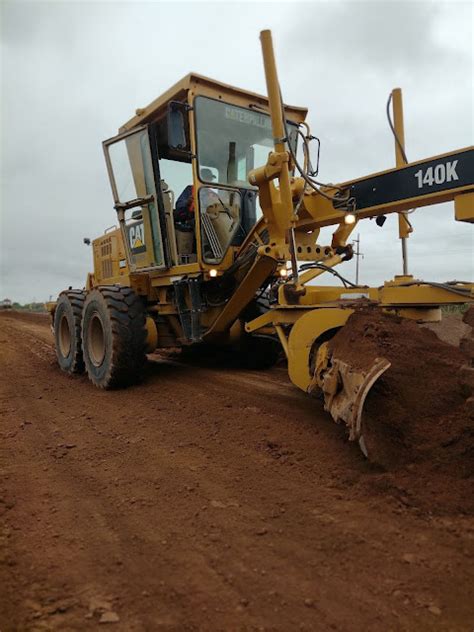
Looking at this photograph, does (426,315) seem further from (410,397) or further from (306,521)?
(306,521)

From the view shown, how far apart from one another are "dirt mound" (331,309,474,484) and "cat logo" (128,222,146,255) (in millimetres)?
3689

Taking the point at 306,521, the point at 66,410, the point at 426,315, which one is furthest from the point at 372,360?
the point at 66,410

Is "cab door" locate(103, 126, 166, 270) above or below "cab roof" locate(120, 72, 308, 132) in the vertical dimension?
below

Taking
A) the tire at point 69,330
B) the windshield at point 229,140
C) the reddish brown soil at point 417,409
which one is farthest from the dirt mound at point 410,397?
the tire at point 69,330

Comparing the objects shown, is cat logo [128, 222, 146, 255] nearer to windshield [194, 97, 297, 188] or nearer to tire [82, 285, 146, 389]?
tire [82, 285, 146, 389]

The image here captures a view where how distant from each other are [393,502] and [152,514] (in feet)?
4.28

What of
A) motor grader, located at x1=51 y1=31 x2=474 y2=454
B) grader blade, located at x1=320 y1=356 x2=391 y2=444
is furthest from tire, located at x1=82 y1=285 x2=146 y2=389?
grader blade, located at x1=320 y1=356 x2=391 y2=444

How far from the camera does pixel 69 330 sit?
23.6ft

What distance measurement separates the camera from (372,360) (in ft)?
10.0

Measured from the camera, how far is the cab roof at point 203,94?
5.30m

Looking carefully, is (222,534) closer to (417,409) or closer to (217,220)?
(417,409)

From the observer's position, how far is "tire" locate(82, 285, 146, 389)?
5.61m

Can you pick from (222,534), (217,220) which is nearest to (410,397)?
(222,534)

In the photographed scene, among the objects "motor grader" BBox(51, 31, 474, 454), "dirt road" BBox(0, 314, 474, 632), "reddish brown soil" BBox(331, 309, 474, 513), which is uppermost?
"motor grader" BBox(51, 31, 474, 454)
